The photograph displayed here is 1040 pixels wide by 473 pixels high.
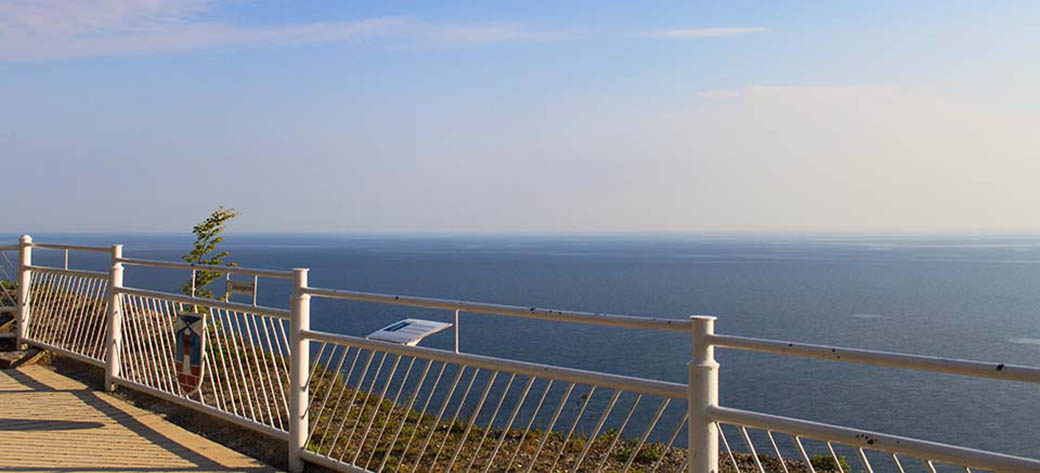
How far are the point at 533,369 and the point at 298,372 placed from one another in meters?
1.98

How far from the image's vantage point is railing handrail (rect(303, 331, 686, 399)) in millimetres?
3545

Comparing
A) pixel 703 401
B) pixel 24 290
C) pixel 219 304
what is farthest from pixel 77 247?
pixel 703 401

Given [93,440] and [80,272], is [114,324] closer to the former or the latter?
[80,272]

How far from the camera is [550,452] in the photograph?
7.22 m

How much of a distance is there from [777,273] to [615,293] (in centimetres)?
4234

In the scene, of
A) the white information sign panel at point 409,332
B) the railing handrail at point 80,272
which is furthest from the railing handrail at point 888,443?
the railing handrail at point 80,272

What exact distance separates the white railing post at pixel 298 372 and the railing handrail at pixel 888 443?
2974 millimetres

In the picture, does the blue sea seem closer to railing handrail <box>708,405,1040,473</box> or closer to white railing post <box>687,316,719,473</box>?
white railing post <box>687,316,719,473</box>

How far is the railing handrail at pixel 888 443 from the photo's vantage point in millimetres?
2533

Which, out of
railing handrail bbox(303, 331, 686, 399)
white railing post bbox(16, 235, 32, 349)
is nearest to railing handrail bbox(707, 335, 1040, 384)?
railing handrail bbox(303, 331, 686, 399)

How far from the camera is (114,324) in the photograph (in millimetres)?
7559

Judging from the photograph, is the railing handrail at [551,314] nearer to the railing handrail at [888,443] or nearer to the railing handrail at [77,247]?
the railing handrail at [888,443]

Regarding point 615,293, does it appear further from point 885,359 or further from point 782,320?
point 885,359

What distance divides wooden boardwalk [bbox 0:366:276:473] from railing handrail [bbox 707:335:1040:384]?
357 centimetres
